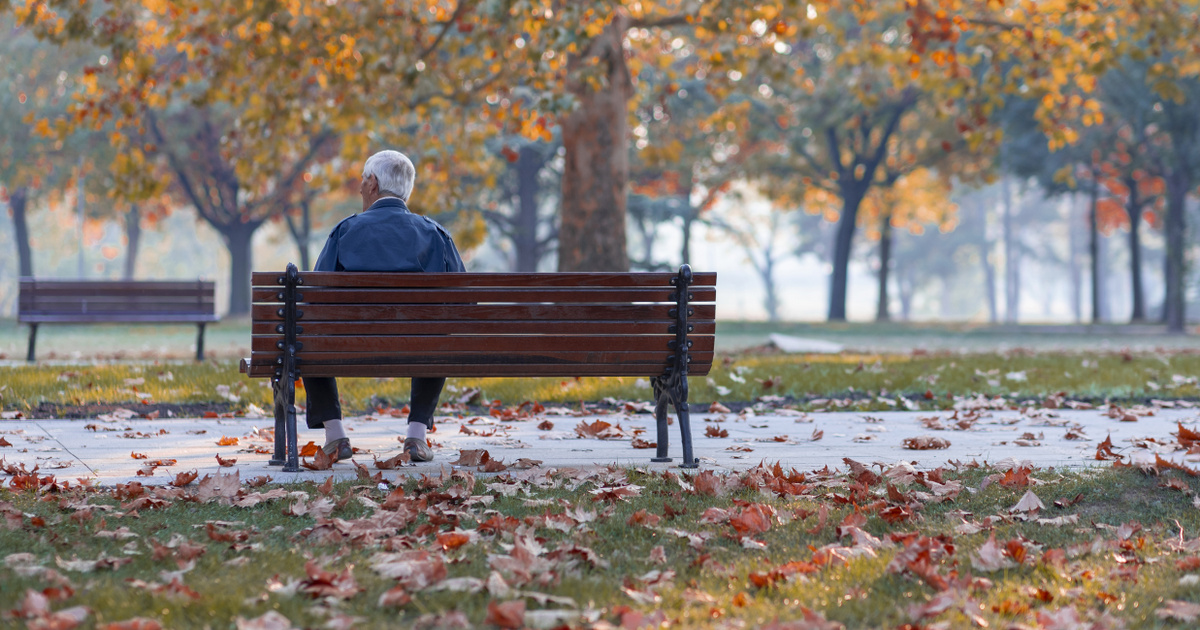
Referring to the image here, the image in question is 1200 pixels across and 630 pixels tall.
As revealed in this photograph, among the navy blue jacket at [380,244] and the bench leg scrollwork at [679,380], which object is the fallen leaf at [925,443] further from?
the navy blue jacket at [380,244]

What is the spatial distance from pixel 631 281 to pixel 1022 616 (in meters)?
2.51

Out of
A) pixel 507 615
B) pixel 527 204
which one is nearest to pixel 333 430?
pixel 507 615

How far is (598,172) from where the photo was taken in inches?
434

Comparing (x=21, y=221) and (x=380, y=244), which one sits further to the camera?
(x=21, y=221)

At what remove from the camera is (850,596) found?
295 cm

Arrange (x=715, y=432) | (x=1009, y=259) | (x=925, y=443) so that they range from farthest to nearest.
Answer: (x=1009, y=259)
(x=715, y=432)
(x=925, y=443)

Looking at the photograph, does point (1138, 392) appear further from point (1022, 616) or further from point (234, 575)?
point (234, 575)

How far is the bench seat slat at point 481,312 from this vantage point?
4711 mm

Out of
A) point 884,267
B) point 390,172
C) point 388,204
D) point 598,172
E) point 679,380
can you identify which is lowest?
point 679,380

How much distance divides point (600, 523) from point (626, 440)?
7.46 feet

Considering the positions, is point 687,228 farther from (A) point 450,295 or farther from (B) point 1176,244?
(A) point 450,295

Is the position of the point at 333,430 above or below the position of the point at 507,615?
above

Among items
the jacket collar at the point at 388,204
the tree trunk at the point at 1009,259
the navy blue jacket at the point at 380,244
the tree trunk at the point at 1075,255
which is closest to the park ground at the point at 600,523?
the navy blue jacket at the point at 380,244

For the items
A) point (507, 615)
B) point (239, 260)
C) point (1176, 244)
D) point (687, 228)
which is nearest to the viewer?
point (507, 615)
